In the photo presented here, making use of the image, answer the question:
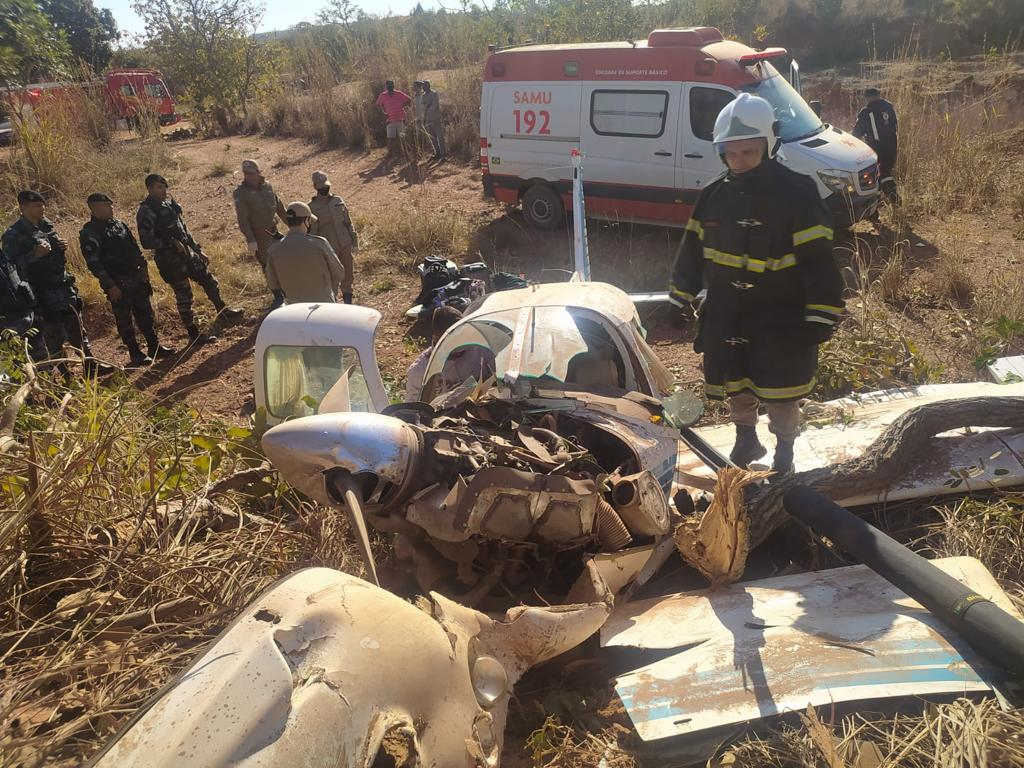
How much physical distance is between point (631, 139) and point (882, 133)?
3197 mm

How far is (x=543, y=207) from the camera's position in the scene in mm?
9680

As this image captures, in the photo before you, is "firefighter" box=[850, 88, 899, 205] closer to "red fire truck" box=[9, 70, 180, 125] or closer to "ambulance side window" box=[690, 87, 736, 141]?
"ambulance side window" box=[690, 87, 736, 141]

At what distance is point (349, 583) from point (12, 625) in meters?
1.59

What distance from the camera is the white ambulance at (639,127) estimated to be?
25.0ft

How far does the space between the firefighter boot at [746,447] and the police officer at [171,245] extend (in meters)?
5.23

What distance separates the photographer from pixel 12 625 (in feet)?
8.26

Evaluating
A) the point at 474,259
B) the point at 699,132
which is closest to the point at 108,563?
the point at 474,259

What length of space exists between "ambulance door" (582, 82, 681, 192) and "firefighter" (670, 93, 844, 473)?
509 centimetres

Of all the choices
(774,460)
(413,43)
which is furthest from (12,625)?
(413,43)

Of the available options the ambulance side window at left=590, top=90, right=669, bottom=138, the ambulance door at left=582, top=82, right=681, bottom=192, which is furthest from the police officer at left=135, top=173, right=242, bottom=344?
the ambulance side window at left=590, top=90, right=669, bottom=138

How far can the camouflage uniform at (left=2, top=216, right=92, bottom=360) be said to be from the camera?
19.4 ft

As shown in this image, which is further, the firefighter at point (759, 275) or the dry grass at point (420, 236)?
the dry grass at point (420, 236)

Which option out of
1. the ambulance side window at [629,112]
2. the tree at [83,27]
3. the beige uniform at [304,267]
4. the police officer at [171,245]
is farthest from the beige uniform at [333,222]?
the tree at [83,27]

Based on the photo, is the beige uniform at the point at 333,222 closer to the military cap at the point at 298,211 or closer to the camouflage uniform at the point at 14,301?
the military cap at the point at 298,211
